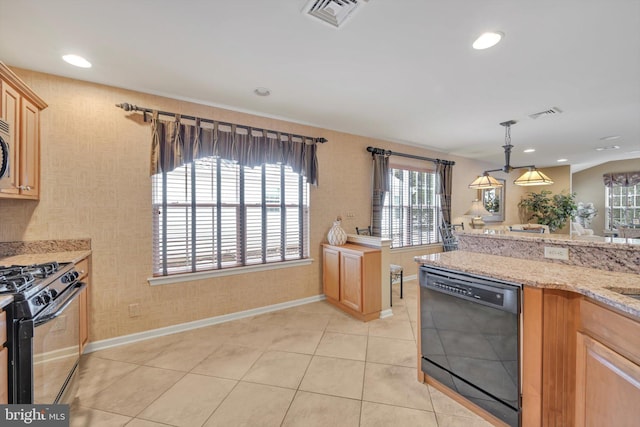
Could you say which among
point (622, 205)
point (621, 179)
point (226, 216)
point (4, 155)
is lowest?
point (226, 216)

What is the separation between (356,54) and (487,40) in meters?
0.94

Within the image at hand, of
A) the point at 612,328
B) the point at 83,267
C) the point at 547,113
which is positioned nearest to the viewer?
the point at 612,328

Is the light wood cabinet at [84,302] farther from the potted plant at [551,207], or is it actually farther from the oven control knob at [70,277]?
the potted plant at [551,207]

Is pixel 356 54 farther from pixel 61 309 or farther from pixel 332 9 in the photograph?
pixel 61 309

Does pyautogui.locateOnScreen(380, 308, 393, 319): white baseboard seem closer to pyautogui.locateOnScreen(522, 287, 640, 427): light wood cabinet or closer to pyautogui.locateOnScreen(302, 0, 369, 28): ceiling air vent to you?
pyautogui.locateOnScreen(522, 287, 640, 427): light wood cabinet

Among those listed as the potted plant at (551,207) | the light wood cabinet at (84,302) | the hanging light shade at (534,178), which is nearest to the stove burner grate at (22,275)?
the light wood cabinet at (84,302)

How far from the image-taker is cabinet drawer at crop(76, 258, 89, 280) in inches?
84.8

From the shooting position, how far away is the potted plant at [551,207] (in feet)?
22.4

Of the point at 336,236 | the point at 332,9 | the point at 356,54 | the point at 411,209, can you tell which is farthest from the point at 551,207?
the point at 332,9

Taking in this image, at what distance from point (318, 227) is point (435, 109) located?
215 cm

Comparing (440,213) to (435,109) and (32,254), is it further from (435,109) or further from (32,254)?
(32,254)

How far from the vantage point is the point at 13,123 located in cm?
194

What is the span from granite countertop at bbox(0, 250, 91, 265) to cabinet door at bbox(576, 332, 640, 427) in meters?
3.30

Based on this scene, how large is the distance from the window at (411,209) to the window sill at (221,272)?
6.06 feet
